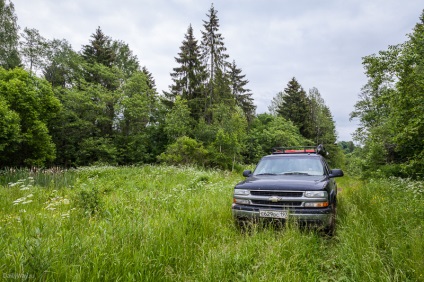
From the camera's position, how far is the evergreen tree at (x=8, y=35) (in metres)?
23.6

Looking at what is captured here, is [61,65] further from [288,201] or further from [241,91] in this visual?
[288,201]

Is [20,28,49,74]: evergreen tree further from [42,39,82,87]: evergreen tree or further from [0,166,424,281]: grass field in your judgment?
[0,166,424,281]: grass field

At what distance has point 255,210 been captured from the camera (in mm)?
4504

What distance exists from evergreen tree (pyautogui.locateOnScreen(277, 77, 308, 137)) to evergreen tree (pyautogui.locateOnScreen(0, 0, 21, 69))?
1562 inches

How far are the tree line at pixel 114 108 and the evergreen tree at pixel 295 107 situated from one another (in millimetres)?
8392

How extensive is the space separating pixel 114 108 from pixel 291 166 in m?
26.2

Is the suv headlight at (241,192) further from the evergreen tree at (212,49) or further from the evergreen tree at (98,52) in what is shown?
the evergreen tree at (98,52)

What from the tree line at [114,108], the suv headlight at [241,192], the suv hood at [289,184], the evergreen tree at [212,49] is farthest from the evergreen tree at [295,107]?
the suv headlight at [241,192]

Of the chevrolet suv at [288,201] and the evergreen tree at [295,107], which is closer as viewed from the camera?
the chevrolet suv at [288,201]

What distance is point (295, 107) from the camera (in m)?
43.6

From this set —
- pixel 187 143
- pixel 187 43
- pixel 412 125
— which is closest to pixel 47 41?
pixel 187 43

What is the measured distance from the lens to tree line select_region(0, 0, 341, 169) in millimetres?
Answer: 21359

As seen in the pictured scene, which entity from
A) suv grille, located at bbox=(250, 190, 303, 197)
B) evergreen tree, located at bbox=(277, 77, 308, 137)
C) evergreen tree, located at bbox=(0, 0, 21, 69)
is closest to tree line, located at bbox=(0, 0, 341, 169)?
evergreen tree, located at bbox=(0, 0, 21, 69)

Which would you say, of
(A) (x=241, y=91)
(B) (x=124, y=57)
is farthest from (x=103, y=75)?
(A) (x=241, y=91)
